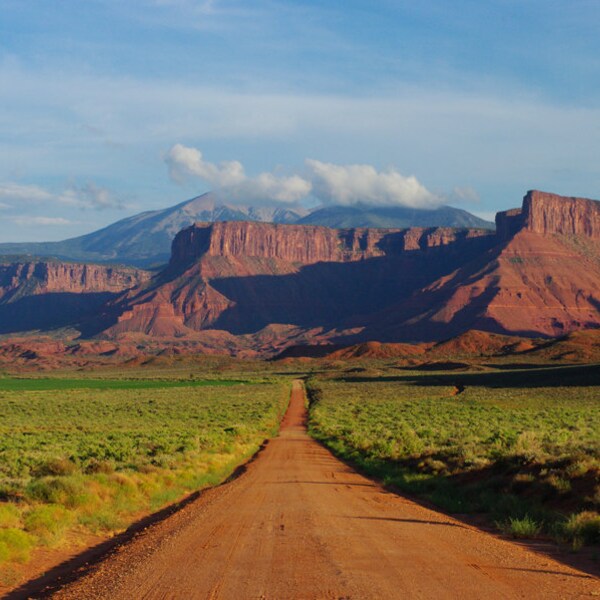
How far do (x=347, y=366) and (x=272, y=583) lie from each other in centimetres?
13753

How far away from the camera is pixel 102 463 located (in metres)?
21.8

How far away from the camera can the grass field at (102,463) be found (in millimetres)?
15164

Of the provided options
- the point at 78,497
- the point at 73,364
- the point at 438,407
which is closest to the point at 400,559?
the point at 78,497

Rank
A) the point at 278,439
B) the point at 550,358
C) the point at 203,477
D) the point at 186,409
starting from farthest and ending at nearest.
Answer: the point at 550,358, the point at 186,409, the point at 278,439, the point at 203,477

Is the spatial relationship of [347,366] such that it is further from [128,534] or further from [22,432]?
[128,534]

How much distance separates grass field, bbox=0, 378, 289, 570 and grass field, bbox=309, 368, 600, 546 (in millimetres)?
4917

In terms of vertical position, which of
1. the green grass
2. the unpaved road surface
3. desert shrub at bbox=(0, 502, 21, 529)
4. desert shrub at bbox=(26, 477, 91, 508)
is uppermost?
the unpaved road surface

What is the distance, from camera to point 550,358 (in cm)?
12900

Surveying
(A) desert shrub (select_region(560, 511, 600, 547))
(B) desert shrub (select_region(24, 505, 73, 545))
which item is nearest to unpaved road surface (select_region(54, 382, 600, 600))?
(A) desert shrub (select_region(560, 511, 600, 547))

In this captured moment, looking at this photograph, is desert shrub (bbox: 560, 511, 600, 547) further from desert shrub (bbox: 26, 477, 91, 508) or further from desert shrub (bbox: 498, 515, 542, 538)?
desert shrub (bbox: 26, 477, 91, 508)

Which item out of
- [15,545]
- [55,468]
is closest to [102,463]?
[55,468]

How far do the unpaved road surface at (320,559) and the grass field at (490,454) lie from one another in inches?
56.4

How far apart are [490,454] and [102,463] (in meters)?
10.7

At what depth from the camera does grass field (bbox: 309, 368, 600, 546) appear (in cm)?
1495
